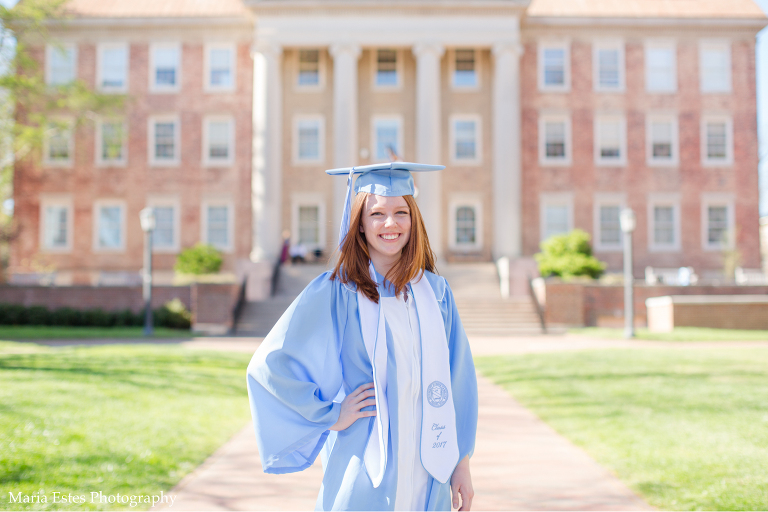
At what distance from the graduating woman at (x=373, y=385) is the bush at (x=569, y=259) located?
22.3m

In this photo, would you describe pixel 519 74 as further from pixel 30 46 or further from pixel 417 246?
pixel 417 246

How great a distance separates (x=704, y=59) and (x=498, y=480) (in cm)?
3020

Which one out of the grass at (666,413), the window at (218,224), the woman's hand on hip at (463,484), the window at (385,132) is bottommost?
the grass at (666,413)

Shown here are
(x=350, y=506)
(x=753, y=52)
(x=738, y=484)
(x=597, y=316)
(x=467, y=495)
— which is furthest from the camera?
(x=753, y=52)

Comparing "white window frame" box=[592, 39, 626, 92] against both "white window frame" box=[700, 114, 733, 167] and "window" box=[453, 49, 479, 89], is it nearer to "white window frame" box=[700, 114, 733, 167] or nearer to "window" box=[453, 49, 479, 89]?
"white window frame" box=[700, 114, 733, 167]

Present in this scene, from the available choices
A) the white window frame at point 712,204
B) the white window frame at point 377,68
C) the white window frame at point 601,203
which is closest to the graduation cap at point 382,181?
the white window frame at point 377,68

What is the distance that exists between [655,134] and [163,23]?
22649 mm

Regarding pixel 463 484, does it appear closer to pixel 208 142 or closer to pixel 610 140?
pixel 208 142

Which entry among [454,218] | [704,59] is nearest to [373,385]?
[454,218]

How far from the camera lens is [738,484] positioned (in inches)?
195

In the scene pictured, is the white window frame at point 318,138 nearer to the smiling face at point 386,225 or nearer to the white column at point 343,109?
the white column at point 343,109

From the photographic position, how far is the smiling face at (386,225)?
279 centimetres

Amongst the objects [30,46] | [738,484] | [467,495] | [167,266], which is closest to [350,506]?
[467,495]

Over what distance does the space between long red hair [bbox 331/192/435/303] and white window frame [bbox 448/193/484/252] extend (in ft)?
88.4
